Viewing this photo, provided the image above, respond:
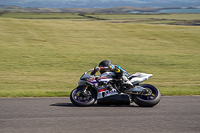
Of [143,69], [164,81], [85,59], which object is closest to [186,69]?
[143,69]

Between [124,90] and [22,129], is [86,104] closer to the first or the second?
[124,90]

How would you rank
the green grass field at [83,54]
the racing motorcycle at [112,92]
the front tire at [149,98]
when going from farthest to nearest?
1. the green grass field at [83,54]
2. the racing motorcycle at [112,92]
3. the front tire at [149,98]

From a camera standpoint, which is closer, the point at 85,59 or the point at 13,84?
the point at 13,84

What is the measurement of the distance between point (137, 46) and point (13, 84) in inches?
540

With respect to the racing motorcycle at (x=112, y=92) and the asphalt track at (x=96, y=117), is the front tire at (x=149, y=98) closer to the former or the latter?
Result: the racing motorcycle at (x=112, y=92)

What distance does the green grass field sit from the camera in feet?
42.9

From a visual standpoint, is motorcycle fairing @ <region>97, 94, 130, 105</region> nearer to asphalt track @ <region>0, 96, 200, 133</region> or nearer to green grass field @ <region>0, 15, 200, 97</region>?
asphalt track @ <region>0, 96, 200, 133</region>

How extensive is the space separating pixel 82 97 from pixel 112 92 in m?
0.92

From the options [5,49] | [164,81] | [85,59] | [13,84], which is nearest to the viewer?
[13,84]

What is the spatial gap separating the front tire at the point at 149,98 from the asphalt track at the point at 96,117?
0.59 feet

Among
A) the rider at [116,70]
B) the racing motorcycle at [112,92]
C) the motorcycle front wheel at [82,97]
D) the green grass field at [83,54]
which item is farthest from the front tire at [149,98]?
the green grass field at [83,54]

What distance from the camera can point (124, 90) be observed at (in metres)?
8.13

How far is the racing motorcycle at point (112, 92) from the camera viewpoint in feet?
26.4

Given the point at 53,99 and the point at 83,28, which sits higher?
the point at 83,28
